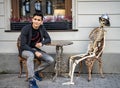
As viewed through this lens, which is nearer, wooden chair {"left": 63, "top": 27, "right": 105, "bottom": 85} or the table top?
the table top

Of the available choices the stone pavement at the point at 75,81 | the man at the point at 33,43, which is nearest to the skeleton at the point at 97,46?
the stone pavement at the point at 75,81

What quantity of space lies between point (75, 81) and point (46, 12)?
1.98m

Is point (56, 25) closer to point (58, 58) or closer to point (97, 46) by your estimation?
point (58, 58)

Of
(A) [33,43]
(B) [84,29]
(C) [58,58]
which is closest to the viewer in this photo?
(A) [33,43]

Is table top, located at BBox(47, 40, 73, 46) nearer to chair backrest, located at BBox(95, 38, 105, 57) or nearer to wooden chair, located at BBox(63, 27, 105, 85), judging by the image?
wooden chair, located at BBox(63, 27, 105, 85)

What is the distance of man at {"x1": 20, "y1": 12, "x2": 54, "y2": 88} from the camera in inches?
272

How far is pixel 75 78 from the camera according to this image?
26.1ft

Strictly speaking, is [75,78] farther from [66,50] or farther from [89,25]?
[89,25]

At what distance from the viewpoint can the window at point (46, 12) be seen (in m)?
8.45

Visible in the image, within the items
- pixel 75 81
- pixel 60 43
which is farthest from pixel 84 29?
pixel 75 81

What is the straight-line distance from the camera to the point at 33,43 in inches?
290

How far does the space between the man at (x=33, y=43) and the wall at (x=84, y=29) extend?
3.58 ft

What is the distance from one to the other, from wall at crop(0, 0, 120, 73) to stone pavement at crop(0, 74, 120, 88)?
55 cm

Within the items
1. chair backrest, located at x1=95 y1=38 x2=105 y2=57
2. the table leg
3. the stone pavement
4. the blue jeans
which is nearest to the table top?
the table leg
